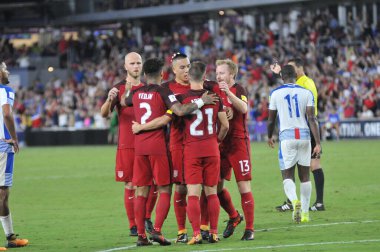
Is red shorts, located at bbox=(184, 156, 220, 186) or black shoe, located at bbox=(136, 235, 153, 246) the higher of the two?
red shorts, located at bbox=(184, 156, 220, 186)

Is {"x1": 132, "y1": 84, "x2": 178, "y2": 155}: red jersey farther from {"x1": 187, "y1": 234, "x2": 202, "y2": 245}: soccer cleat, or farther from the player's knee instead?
the player's knee

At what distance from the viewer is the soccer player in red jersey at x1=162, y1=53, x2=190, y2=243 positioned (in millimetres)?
12555

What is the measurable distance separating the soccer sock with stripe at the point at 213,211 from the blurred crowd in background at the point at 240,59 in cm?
2721

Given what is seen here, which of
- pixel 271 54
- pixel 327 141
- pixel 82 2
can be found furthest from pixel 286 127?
pixel 82 2

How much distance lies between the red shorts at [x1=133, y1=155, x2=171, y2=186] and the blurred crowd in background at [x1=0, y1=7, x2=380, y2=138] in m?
27.3

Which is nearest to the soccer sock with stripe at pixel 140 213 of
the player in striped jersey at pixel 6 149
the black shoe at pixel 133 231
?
the black shoe at pixel 133 231

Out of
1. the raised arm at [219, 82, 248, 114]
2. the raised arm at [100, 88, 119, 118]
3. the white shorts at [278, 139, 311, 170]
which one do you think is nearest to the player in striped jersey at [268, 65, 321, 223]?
the white shorts at [278, 139, 311, 170]

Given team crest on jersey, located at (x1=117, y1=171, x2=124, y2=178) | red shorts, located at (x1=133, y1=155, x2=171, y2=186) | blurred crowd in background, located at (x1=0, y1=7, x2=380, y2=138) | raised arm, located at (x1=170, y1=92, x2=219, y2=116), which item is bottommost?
team crest on jersey, located at (x1=117, y1=171, x2=124, y2=178)

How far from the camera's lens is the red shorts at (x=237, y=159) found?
43.1ft

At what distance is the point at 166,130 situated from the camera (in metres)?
12.8

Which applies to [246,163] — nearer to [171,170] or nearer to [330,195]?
[171,170]

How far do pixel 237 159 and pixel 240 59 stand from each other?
113ft

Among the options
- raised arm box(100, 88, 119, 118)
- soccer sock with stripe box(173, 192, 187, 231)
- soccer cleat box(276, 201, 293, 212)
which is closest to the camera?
soccer sock with stripe box(173, 192, 187, 231)

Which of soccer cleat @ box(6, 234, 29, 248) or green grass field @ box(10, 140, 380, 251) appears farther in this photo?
soccer cleat @ box(6, 234, 29, 248)
